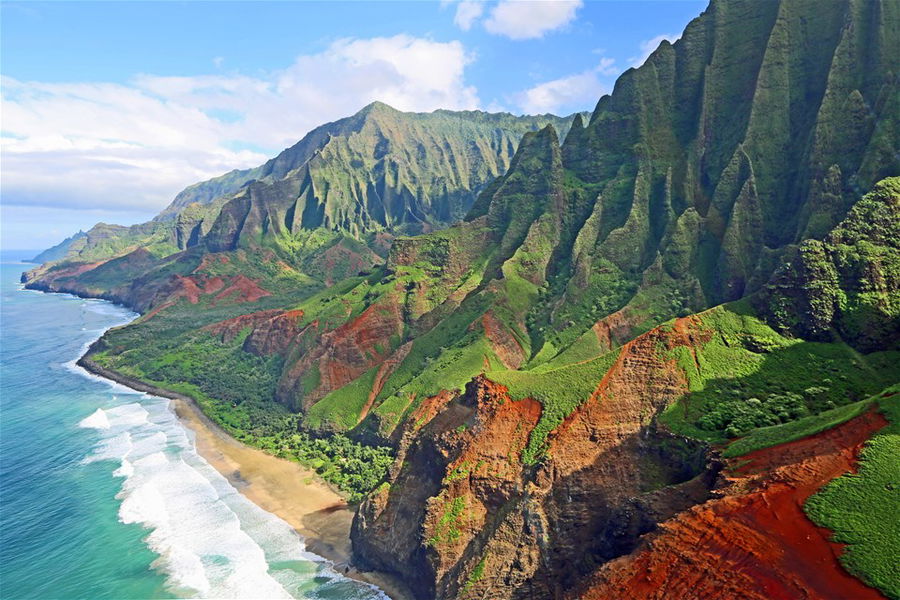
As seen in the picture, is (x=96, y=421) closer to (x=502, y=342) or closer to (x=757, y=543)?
(x=502, y=342)

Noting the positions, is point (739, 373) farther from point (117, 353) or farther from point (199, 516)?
point (117, 353)

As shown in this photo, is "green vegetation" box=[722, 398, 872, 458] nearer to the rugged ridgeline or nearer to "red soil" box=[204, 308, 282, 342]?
the rugged ridgeline

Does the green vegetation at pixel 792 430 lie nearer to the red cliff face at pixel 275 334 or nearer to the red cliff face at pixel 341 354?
the red cliff face at pixel 341 354

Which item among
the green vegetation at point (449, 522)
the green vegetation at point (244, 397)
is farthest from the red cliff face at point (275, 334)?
the green vegetation at point (449, 522)

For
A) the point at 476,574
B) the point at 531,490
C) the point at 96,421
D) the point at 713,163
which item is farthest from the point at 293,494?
the point at 713,163

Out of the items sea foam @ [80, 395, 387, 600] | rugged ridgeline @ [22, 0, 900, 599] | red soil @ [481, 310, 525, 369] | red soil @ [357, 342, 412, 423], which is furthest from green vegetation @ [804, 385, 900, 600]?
red soil @ [357, 342, 412, 423]

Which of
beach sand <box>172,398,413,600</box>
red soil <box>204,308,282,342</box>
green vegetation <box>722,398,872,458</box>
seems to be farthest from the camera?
red soil <box>204,308,282,342</box>

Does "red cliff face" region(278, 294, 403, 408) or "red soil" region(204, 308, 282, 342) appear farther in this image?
"red soil" region(204, 308, 282, 342)

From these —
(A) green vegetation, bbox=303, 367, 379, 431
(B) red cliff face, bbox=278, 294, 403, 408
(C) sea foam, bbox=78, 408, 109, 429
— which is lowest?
(C) sea foam, bbox=78, 408, 109, 429
